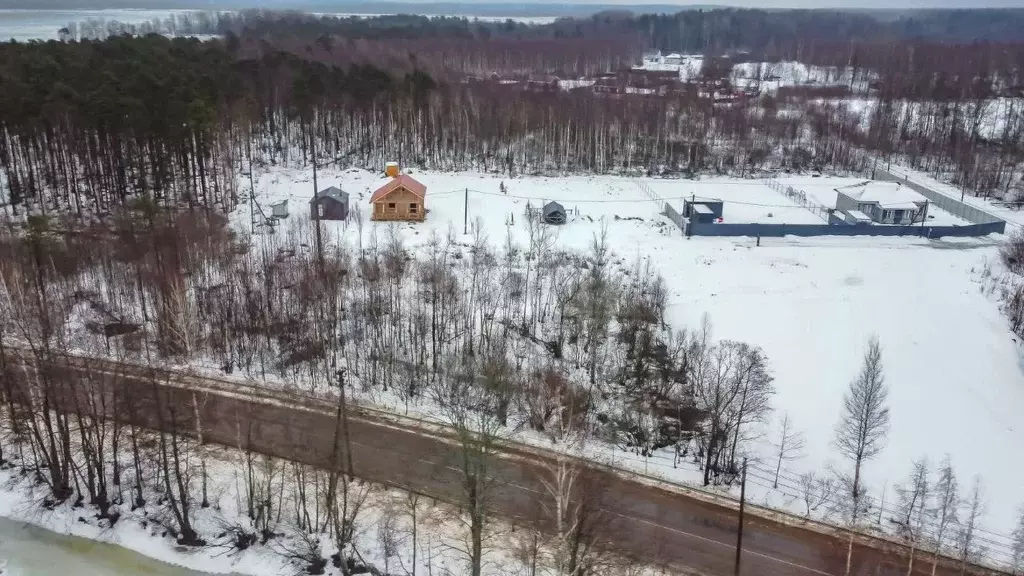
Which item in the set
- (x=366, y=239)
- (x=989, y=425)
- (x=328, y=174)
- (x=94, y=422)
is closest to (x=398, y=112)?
(x=328, y=174)

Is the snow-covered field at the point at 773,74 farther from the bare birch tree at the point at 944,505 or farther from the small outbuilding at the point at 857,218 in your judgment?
the bare birch tree at the point at 944,505

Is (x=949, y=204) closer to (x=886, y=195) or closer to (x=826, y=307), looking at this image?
(x=886, y=195)

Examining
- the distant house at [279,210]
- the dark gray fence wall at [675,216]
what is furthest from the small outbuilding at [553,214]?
the distant house at [279,210]

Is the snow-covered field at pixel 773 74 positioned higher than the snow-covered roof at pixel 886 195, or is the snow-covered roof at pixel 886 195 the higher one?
the snow-covered field at pixel 773 74

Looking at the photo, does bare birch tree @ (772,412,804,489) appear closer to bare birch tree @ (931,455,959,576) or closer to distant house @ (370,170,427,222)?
bare birch tree @ (931,455,959,576)

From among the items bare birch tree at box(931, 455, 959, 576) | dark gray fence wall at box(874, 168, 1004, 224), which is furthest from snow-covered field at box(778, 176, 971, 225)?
bare birch tree at box(931, 455, 959, 576)
